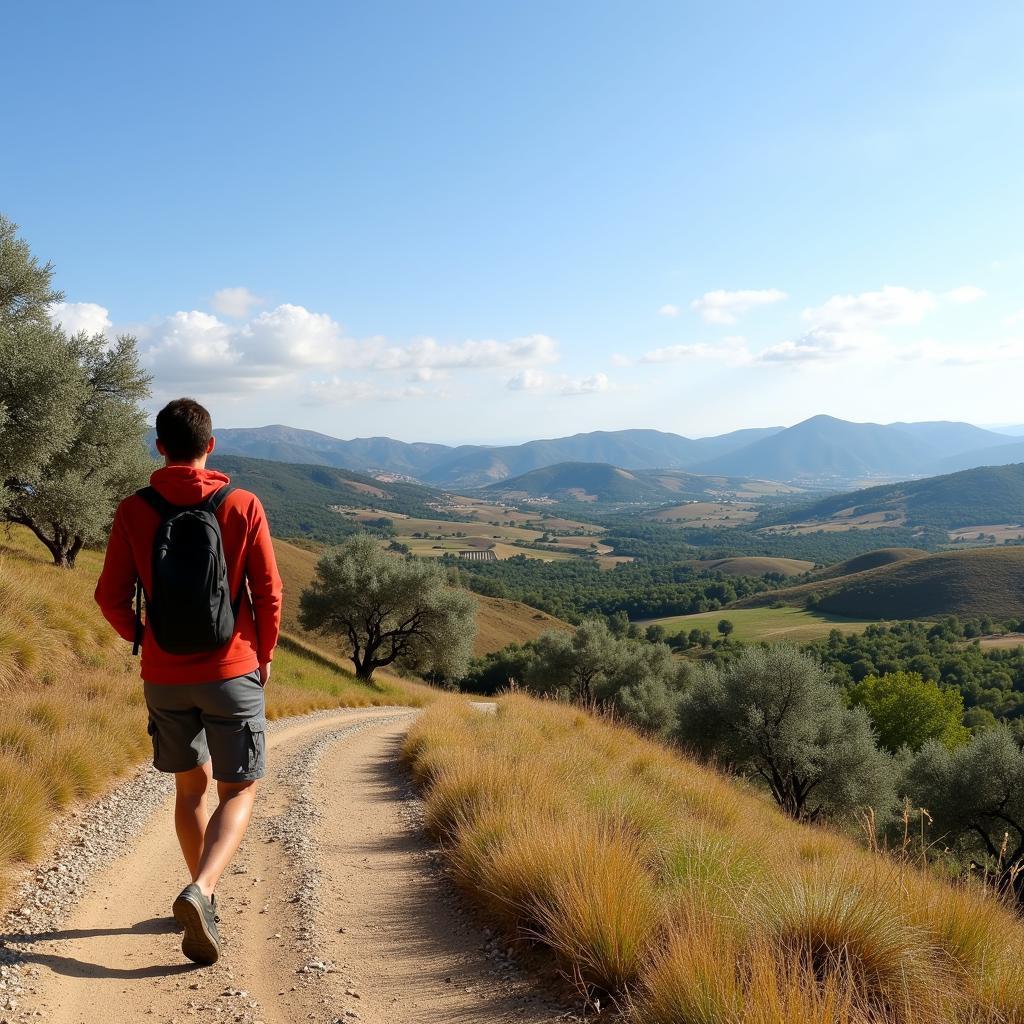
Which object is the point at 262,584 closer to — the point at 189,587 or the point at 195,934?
the point at 189,587

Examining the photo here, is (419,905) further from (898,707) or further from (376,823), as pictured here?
(898,707)

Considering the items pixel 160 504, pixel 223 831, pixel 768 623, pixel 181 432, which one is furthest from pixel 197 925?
pixel 768 623

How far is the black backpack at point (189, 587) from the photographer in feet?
12.6

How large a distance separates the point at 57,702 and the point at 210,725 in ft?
21.0

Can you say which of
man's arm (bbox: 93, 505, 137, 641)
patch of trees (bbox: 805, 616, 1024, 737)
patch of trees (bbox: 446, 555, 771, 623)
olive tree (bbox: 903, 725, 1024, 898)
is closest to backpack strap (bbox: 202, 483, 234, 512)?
man's arm (bbox: 93, 505, 137, 641)

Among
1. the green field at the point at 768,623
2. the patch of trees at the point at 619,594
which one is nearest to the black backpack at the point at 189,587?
the green field at the point at 768,623

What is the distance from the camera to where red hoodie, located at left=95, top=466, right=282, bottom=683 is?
4.04 m

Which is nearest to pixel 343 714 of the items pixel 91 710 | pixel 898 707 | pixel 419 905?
pixel 91 710

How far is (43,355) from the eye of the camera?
18.2m

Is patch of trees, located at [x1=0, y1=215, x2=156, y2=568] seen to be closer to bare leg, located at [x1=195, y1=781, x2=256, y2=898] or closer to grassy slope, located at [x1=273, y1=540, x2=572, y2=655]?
bare leg, located at [x1=195, y1=781, x2=256, y2=898]

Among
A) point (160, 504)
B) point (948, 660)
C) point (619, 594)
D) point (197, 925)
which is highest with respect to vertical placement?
point (160, 504)

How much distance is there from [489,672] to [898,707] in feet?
138

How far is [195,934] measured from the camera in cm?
399

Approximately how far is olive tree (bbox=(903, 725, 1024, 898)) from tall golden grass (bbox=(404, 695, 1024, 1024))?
89.1 feet
